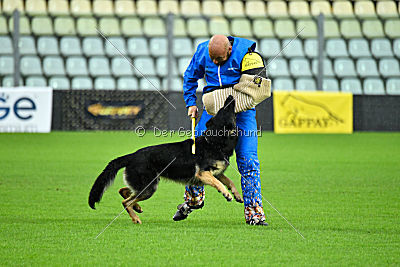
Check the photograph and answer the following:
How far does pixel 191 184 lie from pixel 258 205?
657 millimetres

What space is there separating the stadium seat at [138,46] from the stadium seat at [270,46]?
385 centimetres

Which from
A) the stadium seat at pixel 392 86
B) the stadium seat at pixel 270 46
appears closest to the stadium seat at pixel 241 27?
the stadium seat at pixel 270 46

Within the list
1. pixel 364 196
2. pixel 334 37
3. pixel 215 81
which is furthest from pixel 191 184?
pixel 334 37

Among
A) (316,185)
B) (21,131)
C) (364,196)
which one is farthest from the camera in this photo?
(21,131)

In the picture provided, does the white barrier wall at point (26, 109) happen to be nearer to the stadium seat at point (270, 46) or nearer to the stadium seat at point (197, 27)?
the stadium seat at point (197, 27)

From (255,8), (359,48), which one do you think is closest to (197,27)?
(255,8)

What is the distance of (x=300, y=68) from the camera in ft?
70.8

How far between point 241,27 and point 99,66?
5.04 metres

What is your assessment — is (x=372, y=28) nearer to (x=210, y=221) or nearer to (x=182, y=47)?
(x=182, y=47)

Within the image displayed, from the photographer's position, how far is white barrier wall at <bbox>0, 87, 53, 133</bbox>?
17.3 metres

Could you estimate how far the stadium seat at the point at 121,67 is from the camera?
68.8ft

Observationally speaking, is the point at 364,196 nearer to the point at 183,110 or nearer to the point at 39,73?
the point at 183,110

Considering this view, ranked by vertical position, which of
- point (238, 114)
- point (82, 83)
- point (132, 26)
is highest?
point (132, 26)

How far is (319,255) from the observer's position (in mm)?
4695
